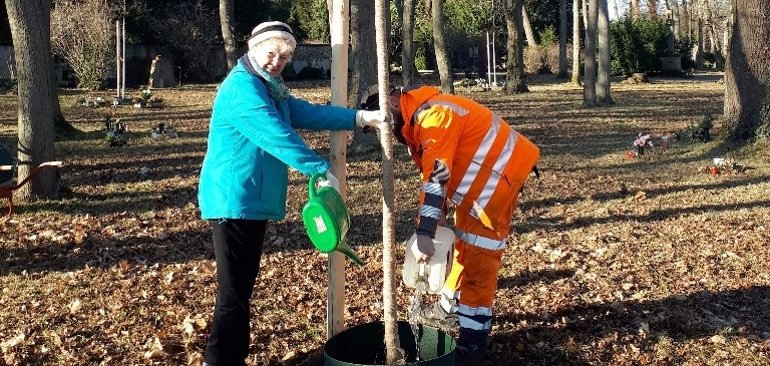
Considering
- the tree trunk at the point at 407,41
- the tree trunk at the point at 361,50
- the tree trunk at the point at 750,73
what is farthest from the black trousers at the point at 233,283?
the tree trunk at the point at 407,41

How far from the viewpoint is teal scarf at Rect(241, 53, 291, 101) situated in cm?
377

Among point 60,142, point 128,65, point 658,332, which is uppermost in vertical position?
point 128,65

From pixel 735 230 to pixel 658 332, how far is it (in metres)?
2.96

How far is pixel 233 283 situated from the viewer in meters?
3.91

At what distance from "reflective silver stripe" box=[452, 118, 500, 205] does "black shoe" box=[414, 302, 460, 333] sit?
37.5 inches

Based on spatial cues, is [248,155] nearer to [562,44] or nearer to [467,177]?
[467,177]

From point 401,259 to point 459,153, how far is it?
283cm

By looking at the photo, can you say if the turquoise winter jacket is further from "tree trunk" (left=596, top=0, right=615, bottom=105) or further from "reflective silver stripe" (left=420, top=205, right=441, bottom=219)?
"tree trunk" (left=596, top=0, right=615, bottom=105)

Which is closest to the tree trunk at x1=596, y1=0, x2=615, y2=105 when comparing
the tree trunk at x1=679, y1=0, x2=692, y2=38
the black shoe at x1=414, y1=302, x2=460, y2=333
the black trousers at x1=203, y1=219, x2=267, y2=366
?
the black shoe at x1=414, y1=302, x2=460, y2=333

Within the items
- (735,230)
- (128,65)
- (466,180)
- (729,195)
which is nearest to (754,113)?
(729,195)

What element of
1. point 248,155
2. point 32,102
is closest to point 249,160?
point 248,155

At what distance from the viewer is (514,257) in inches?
268

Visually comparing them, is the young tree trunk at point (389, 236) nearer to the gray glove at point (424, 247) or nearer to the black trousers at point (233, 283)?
the gray glove at point (424, 247)

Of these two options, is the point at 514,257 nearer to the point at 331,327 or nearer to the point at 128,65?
the point at 331,327
